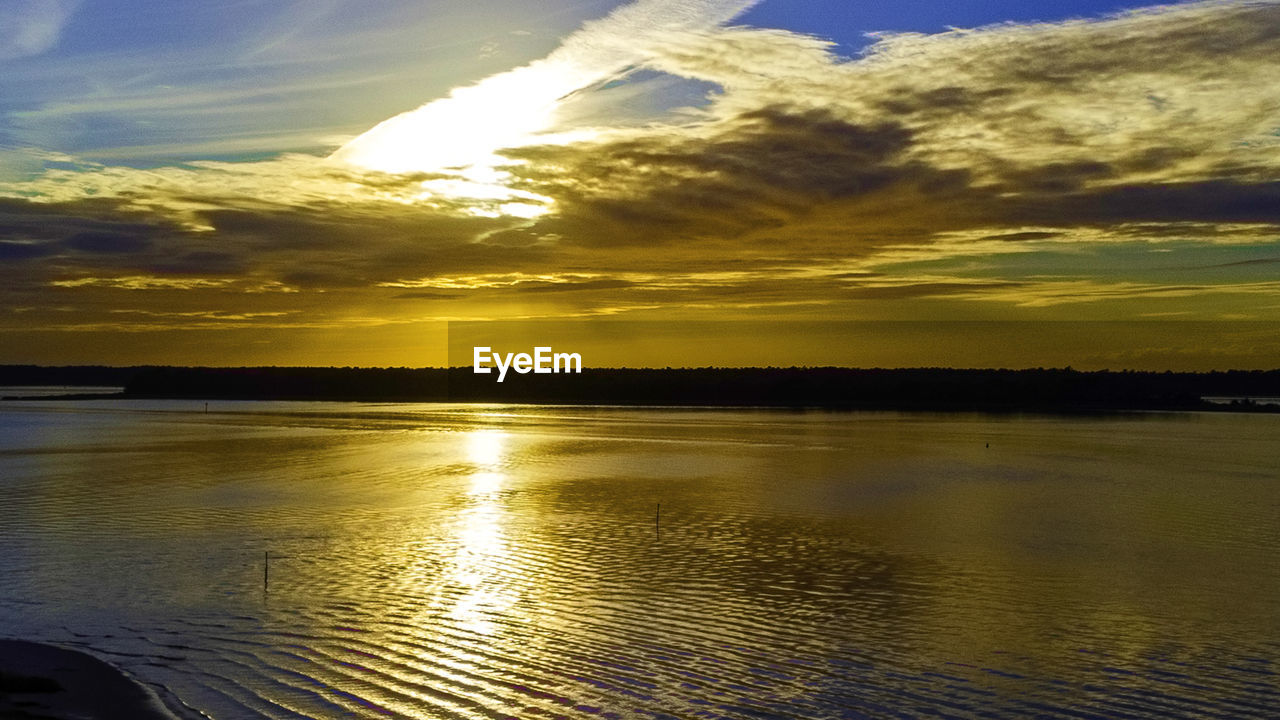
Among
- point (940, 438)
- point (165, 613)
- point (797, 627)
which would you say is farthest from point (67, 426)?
point (797, 627)

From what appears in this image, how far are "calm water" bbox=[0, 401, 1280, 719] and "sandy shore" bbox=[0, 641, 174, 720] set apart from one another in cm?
41

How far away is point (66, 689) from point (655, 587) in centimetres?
896

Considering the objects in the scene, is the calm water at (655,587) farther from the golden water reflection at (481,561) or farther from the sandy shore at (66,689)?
the sandy shore at (66,689)

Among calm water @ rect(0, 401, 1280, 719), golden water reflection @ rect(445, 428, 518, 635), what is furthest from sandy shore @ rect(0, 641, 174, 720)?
golden water reflection @ rect(445, 428, 518, 635)

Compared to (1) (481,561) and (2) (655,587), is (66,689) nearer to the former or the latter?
(2) (655,587)

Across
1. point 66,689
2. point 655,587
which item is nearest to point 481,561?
point 655,587

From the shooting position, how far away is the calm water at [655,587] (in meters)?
11.8

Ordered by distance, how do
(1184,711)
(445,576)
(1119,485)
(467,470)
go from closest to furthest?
(1184,711)
(445,576)
(1119,485)
(467,470)

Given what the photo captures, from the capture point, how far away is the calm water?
11.8 m

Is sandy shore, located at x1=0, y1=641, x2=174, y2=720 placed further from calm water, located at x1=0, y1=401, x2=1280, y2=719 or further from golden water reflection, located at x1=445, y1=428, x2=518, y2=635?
golden water reflection, located at x1=445, y1=428, x2=518, y2=635

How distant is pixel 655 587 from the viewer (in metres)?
17.2

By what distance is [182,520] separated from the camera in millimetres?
24438

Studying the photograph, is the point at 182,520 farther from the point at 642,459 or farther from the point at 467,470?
the point at 642,459

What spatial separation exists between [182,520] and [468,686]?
1559 cm
